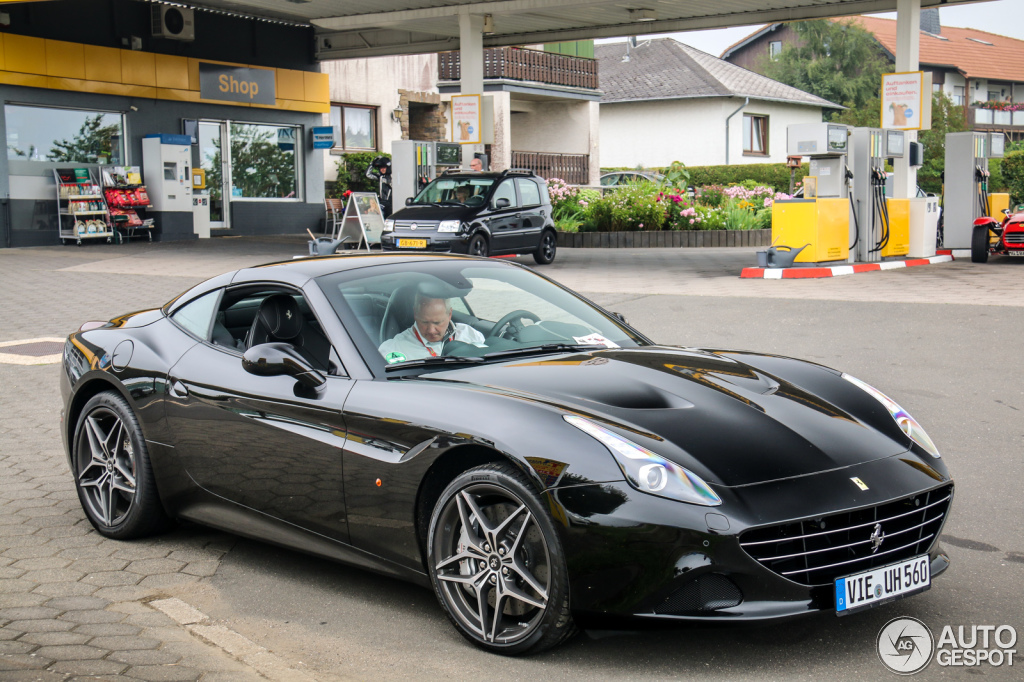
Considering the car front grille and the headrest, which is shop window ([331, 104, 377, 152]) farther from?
the car front grille

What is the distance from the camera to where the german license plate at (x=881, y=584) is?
324 centimetres

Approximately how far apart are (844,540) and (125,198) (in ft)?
76.8

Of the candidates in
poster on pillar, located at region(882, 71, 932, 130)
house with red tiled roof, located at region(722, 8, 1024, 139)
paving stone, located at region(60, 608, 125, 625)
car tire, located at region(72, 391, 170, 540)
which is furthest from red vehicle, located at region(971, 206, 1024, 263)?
house with red tiled roof, located at region(722, 8, 1024, 139)

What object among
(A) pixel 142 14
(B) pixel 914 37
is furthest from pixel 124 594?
(A) pixel 142 14

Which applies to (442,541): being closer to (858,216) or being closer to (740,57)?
(858,216)

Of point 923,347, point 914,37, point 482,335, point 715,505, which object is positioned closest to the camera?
point 715,505

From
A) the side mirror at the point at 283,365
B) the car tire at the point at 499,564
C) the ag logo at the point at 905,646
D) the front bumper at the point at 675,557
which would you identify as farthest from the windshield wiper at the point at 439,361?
the ag logo at the point at 905,646

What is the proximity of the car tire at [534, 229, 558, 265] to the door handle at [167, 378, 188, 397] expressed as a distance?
16102 millimetres

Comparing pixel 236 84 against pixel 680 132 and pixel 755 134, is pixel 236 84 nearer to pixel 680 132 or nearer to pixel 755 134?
pixel 680 132

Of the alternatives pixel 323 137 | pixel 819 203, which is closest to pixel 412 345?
pixel 819 203

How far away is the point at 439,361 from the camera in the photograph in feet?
13.7

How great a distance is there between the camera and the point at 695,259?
70.0ft

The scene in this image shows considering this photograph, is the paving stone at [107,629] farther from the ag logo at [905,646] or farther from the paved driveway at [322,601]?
the ag logo at [905,646]

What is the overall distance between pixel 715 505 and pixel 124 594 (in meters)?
2.41
